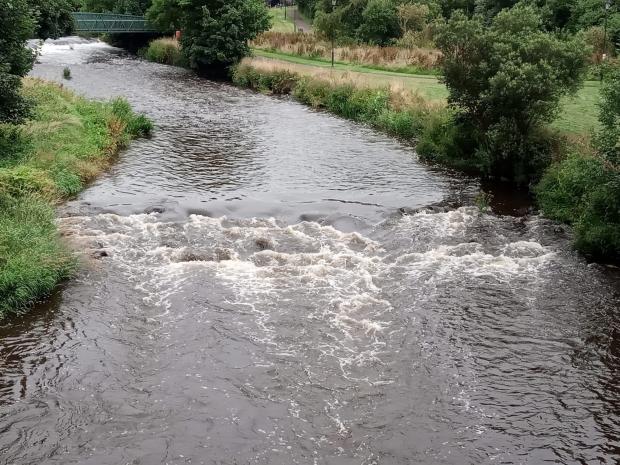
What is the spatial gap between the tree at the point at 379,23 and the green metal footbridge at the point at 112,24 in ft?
85.0

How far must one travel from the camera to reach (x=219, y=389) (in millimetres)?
12727

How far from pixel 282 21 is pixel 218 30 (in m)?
41.7

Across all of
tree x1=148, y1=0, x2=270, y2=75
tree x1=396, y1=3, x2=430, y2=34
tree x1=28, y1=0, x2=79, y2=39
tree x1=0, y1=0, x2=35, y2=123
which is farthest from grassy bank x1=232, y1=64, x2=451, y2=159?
tree x1=396, y1=3, x2=430, y2=34

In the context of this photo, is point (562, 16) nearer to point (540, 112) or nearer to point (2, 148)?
point (540, 112)

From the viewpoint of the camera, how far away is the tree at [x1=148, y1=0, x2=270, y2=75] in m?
53.6

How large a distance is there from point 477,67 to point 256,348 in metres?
16.0

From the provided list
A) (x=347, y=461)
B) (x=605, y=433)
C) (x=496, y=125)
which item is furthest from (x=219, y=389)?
(x=496, y=125)

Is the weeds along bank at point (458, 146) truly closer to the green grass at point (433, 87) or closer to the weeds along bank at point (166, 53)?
the green grass at point (433, 87)

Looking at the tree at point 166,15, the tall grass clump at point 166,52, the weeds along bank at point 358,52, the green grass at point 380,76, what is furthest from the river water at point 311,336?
the tree at point 166,15

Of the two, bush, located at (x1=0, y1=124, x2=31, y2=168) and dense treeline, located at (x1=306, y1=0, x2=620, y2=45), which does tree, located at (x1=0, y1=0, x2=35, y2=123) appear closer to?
bush, located at (x1=0, y1=124, x2=31, y2=168)

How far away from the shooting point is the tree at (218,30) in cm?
5362

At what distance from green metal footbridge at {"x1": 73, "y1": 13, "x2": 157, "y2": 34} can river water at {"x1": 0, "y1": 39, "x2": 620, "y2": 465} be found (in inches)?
2064


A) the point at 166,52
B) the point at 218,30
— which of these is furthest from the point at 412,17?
the point at 166,52

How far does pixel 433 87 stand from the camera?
39.6 metres
